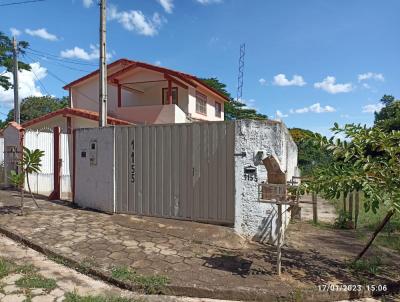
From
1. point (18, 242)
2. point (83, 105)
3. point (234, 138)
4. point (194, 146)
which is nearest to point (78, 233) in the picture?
point (18, 242)

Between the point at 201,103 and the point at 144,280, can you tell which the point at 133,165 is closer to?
the point at 144,280

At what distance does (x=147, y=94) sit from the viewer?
18.5m

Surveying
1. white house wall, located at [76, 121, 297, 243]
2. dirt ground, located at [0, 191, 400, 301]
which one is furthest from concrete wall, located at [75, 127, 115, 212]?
dirt ground, located at [0, 191, 400, 301]

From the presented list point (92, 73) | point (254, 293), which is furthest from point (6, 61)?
point (254, 293)

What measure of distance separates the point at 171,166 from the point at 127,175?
128cm

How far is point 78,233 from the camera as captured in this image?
20.5 ft

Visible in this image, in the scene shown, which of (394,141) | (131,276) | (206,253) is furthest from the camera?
(206,253)

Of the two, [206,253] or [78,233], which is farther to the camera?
[78,233]

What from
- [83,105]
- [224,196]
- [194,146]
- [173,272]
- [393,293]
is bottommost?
[393,293]

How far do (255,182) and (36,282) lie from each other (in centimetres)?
393

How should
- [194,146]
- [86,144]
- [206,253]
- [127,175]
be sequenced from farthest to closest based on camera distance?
[86,144]
[127,175]
[194,146]
[206,253]

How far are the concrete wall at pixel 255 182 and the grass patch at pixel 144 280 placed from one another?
2350mm

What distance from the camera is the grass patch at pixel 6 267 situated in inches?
173

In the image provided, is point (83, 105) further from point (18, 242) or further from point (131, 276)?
point (131, 276)
